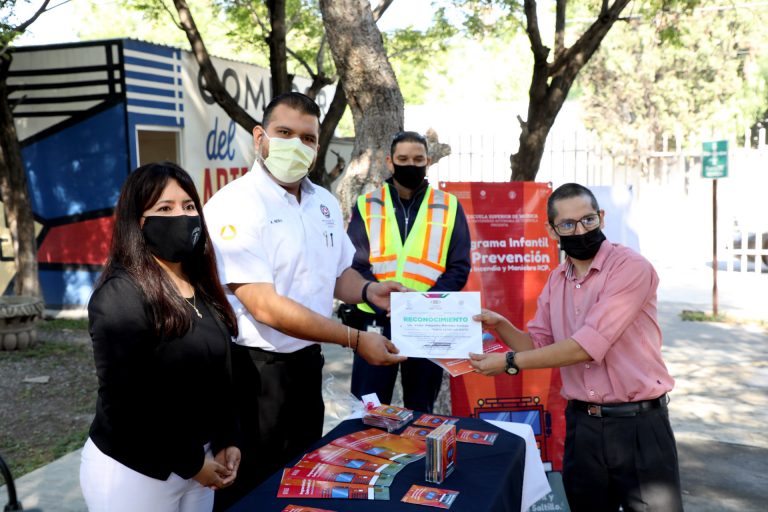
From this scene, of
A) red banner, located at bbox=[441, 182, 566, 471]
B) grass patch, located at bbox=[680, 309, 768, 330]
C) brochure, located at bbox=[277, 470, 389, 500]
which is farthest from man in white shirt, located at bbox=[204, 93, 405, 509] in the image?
grass patch, located at bbox=[680, 309, 768, 330]

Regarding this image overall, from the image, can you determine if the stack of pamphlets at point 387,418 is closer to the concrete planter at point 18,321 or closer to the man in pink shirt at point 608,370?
the man in pink shirt at point 608,370

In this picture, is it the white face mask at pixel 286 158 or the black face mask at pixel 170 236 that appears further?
the white face mask at pixel 286 158

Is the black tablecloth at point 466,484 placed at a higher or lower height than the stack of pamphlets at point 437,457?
lower

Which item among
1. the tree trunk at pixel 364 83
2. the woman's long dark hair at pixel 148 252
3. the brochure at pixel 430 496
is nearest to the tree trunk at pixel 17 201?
the tree trunk at pixel 364 83

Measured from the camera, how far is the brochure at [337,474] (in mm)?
2334

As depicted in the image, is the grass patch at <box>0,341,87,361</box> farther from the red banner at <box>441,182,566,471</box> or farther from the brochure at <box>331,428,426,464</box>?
the brochure at <box>331,428,426,464</box>

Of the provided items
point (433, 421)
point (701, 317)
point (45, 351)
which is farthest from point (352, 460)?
point (701, 317)

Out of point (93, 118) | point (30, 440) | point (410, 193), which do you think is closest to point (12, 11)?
point (93, 118)

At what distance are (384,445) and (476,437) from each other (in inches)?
14.9

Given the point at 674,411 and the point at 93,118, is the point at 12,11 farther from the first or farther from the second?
the point at 674,411

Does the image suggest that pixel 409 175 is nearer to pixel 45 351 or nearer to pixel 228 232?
pixel 228 232

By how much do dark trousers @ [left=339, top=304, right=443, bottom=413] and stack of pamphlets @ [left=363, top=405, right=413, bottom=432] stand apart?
1.25 m

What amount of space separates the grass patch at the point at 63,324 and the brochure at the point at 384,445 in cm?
804

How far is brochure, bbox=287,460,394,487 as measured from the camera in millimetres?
2334
